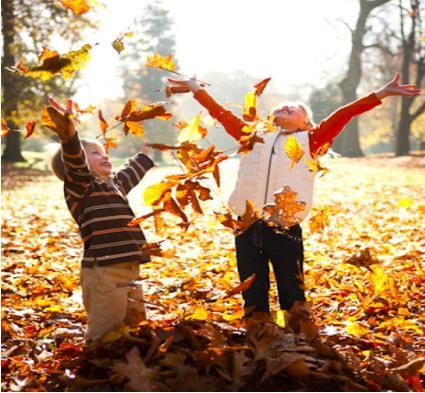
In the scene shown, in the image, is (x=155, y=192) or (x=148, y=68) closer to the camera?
(x=155, y=192)

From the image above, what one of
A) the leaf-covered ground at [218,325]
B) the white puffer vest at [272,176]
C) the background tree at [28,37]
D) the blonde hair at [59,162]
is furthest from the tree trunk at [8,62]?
the white puffer vest at [272,176]

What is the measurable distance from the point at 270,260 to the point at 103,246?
1.01 meters

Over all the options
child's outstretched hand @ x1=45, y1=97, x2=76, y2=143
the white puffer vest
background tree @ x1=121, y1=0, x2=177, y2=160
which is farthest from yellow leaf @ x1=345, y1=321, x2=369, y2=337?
background tree @ x1=121, y1=0, x2=177, y2=160

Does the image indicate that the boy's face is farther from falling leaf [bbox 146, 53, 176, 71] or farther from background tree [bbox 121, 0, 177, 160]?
background tree [bbox 121, 0, 177, 160]

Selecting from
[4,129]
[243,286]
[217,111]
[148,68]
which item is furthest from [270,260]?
[148,68]

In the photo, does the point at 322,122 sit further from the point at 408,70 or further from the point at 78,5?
the point at 408,70

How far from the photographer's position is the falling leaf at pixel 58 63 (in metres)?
2.14

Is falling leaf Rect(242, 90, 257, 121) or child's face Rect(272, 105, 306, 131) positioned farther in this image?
child's face Rect(272, 105, 306, 131)

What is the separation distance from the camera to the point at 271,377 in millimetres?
2262

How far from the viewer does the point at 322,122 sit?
3242mm

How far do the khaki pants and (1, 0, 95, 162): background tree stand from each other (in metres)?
15.0

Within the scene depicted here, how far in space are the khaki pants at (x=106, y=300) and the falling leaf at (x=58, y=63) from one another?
1.11 m

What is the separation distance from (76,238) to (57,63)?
205 inches

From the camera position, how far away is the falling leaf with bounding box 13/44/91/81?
84.2 inches
